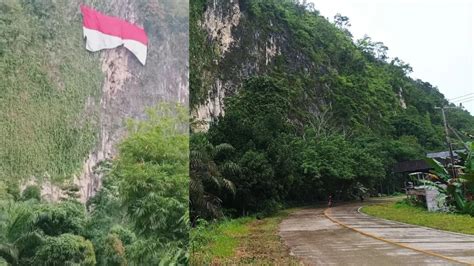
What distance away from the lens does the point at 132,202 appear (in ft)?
8.61

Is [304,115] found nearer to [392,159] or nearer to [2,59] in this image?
[392,159]

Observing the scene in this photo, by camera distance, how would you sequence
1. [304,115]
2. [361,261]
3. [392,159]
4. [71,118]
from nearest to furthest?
[71,118] < [361,261] < [392,159] < [304,115]

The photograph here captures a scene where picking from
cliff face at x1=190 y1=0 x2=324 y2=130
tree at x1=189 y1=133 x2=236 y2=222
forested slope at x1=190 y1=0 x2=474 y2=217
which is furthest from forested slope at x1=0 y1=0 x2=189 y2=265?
cliff face at x1=190 y1=0 x2=324 y2=130

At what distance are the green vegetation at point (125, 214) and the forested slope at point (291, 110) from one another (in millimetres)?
5918

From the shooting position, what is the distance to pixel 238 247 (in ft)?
22.6

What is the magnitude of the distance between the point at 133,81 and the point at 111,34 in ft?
0.98

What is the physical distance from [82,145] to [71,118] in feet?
0.54

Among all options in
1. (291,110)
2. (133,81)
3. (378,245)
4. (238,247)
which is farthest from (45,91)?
(291,110)

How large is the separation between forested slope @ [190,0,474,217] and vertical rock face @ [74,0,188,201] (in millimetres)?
5983

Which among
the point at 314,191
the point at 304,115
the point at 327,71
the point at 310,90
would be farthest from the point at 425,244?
the point at 327,71

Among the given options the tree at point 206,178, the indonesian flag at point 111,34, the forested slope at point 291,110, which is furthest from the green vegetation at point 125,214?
the forested slope at point 291,110

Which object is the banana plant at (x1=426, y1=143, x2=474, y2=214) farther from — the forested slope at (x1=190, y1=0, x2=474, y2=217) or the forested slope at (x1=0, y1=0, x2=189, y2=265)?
the forested slope at (x1=0, y1=0, x2=189, y2=265)

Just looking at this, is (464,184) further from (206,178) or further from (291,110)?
(291,110)

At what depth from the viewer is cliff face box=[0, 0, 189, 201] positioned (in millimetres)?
2381
